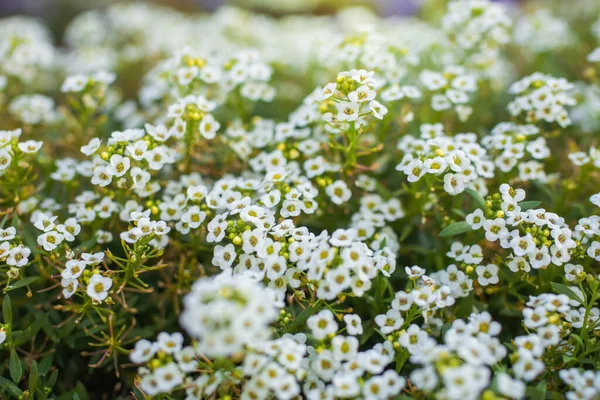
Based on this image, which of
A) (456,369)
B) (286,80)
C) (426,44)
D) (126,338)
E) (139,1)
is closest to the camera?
(456,369)

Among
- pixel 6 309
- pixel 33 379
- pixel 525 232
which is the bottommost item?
pixel 33 379

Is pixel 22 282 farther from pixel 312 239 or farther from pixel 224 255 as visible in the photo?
pixel 312 239

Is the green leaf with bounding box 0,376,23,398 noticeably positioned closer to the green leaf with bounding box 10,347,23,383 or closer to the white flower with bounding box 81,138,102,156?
the green leaf with bounding box 10,347,23,383

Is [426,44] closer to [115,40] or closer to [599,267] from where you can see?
[599,267]

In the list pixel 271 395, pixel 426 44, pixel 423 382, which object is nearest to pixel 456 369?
pixel 423 382

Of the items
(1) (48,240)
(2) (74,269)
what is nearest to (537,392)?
(2) (74,269)

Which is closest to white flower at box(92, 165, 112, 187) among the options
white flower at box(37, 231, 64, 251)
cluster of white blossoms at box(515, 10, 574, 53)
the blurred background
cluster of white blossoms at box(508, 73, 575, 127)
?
white flower at box(37, 231, 64, 251)

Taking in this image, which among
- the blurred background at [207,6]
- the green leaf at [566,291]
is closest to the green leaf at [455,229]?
the green leaf at [566,291]

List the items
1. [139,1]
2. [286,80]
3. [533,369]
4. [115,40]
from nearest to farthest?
[533,369] → [286,80] → [115,40] → [139,1]
